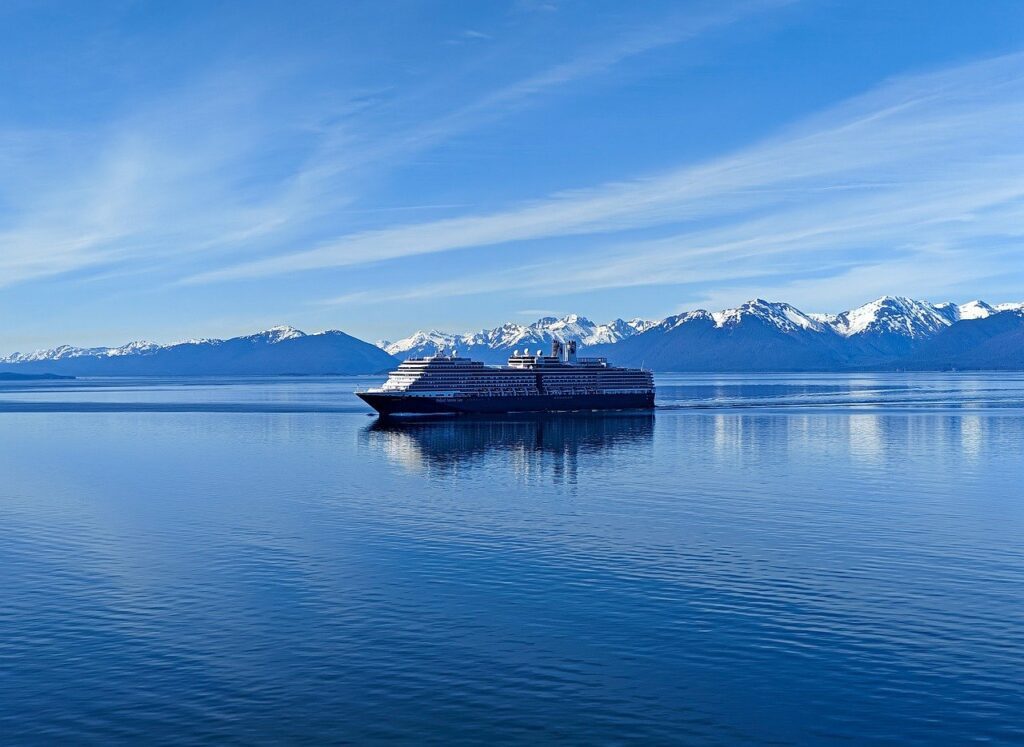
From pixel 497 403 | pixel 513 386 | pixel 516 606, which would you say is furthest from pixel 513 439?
pixel 516 606

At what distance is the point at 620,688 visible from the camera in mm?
24484

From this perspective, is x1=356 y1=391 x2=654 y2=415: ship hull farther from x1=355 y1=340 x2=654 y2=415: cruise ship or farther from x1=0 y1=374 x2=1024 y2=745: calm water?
x1=0 y1=374 x2=1024 y2=745: calm water

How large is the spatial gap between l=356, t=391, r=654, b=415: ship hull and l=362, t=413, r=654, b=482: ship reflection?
289 centimetres

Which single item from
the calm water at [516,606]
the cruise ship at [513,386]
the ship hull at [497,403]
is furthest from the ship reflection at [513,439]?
the calm water at [516,606]

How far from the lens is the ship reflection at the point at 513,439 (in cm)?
7862

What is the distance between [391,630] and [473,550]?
12.0m

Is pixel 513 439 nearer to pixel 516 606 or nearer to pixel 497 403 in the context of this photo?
pixel 497 403

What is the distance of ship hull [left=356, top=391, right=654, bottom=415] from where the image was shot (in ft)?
452

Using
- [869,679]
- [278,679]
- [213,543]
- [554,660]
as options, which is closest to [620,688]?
[554,660]

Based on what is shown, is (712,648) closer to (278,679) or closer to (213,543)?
(278,679)

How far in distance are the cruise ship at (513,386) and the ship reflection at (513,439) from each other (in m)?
3.83

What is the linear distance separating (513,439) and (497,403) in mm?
45313

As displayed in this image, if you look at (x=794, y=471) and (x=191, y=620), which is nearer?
(x=191, y=620)

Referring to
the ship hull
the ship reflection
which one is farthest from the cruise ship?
the ship reflection
